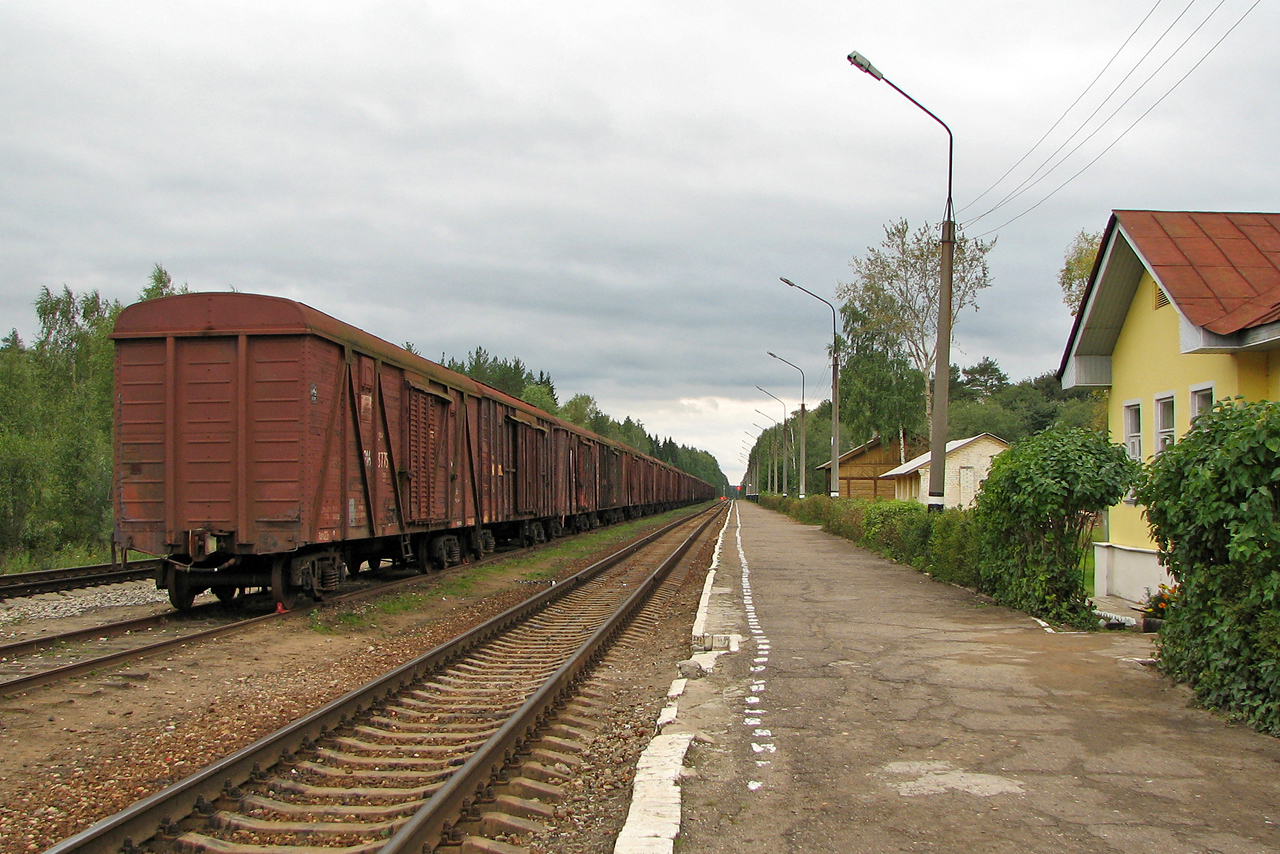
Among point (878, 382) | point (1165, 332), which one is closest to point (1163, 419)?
point (1165, 332)

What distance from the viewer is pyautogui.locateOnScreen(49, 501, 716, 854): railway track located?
4125 mm

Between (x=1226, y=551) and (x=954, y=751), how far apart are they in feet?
8.51

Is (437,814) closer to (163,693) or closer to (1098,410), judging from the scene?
(163,693)

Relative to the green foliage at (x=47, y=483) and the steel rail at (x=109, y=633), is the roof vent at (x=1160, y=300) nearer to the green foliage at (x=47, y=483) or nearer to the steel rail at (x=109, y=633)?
the steel rail at (x=109, y=633)

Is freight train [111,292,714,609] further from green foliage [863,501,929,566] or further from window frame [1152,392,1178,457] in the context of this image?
window frame [1152,392,1178,457]

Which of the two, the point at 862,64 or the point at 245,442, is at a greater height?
the point at 862,64

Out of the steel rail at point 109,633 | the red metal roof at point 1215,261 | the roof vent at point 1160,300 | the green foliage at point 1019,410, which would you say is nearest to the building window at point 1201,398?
the red metal roof at point 1215,261

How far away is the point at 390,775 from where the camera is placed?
5031mm

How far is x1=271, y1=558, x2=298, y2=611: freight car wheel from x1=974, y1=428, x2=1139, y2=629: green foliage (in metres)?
8.48

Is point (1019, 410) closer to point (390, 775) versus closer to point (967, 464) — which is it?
point (967, 464)

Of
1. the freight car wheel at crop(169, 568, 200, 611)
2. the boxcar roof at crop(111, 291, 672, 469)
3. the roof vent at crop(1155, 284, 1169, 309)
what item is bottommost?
the freight car wheel at crop(169, 568, 200, 611)

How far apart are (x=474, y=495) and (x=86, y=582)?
620cm

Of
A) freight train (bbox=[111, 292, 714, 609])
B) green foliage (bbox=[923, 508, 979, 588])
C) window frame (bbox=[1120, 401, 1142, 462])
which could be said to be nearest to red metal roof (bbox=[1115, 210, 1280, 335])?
window frame (bbox=[1120, 401, 1142, 462])

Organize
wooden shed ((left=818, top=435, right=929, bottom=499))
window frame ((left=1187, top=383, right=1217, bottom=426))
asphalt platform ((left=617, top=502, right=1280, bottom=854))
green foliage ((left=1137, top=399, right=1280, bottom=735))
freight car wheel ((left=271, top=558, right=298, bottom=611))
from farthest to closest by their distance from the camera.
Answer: wooden shed ((left=818, top=435, right=929, bottom=499))
window frame ((left=1187, top=383, right=1217, bottom=426))
freight car wheel ((left=271, top=558, right=298, bottom=611))
green foliage ((left=1137, top=399, right=1280, bottom=735))
asphalt platform ((left=617, top=502, right=1280, bottom=854))
